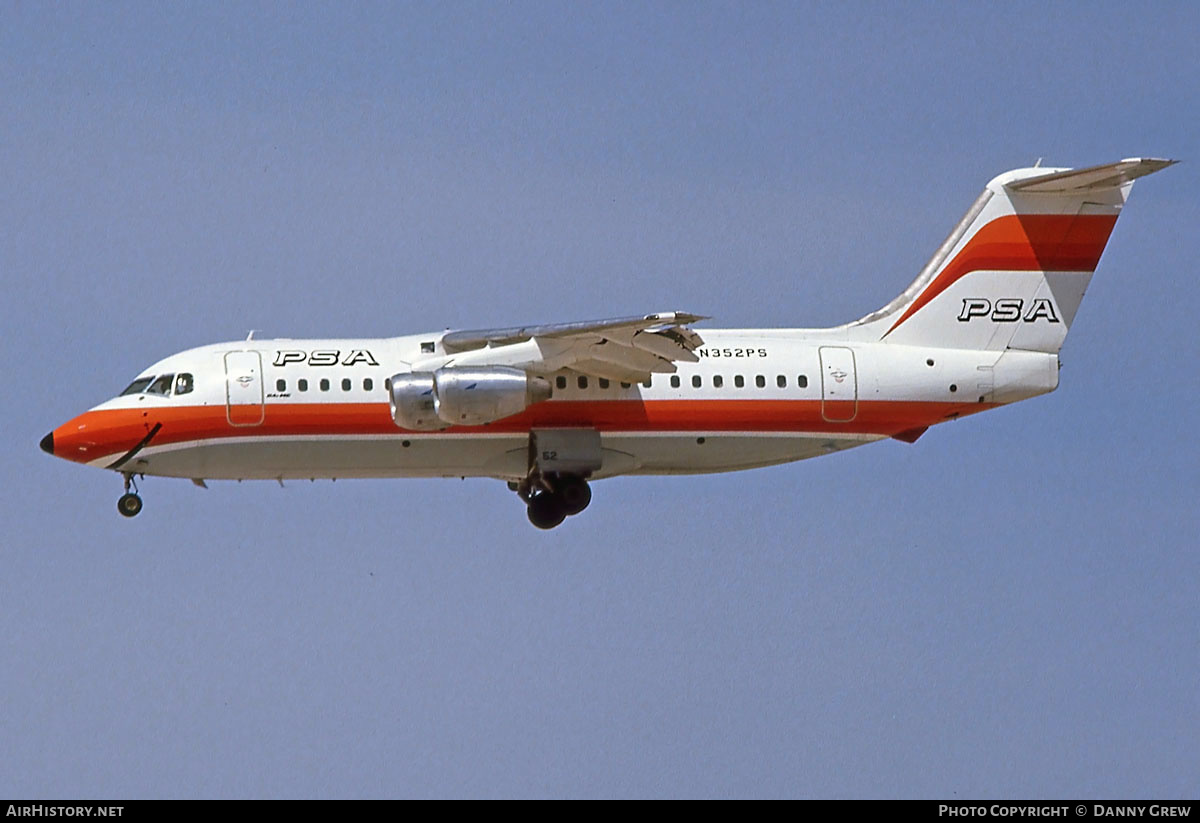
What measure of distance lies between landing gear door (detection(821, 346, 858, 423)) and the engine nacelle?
12.8 ft

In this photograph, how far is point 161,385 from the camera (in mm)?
28438

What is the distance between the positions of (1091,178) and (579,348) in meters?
7.04

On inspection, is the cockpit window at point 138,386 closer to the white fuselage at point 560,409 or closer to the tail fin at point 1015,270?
the white fuselage at point 560,409

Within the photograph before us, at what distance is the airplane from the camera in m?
27.8

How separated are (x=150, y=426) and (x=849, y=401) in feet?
27.9

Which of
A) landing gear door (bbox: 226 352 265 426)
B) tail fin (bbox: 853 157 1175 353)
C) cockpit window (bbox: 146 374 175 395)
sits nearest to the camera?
landing gear door (bbox: 226 352 265 426)

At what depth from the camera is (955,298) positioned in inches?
1179

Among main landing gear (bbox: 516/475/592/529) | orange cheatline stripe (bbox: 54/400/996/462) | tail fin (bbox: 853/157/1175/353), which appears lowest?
main landing gear (bbox: 516/475/592/529)

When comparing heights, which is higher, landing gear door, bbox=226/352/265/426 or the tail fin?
the tail fin

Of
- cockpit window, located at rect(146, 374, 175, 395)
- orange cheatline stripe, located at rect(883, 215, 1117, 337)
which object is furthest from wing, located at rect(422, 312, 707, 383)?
orange cheatline stripe, located at rect(883, 215, 1117, 337)

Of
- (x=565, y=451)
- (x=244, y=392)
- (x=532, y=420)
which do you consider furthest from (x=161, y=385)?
(x=565, y=451)

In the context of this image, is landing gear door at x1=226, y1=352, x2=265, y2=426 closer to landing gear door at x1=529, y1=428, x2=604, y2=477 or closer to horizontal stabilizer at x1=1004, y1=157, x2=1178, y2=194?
landing gear door at x1=529, y1=428, x2=604, y2=477

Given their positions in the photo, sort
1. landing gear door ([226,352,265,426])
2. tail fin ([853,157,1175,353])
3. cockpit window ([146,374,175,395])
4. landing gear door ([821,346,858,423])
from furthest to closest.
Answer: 1. tail fin ([853,157,1175,353])
2. landing gear door ([821,346,858,423])
3. cockpit window ([146,374,175,395])
4. landing gear door ([226,352,265,426])
